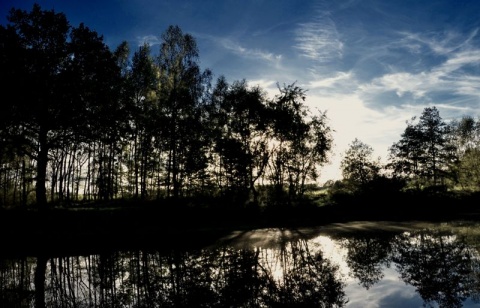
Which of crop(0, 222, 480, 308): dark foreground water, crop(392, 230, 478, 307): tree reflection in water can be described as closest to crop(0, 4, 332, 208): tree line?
crop(0, 222, 480, 308): dark foreground water

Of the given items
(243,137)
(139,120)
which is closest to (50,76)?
(139,120)

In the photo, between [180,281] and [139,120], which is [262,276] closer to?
[180,281]

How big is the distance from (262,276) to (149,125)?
116ft

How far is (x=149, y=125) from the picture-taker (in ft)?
143

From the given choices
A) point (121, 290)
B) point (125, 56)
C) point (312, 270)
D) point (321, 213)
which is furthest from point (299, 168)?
point (121, 290)

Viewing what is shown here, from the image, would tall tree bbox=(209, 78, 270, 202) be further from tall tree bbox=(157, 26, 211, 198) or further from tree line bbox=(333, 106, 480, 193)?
tree line bbox=(333, 106, 480, 193)

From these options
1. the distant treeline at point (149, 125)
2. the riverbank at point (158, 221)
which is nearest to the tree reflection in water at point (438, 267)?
the riverbank at point (158, 221)

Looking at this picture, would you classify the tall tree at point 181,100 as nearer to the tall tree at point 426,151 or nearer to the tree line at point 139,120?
the tree line at point 139,120

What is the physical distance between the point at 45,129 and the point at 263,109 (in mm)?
27824

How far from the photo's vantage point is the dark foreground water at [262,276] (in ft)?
31.3

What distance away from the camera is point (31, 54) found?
28.0 metres

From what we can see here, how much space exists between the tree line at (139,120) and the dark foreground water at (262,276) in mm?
15437

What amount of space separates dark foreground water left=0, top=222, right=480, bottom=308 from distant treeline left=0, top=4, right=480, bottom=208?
15.6m

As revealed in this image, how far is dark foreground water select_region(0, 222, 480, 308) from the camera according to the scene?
9.53m
